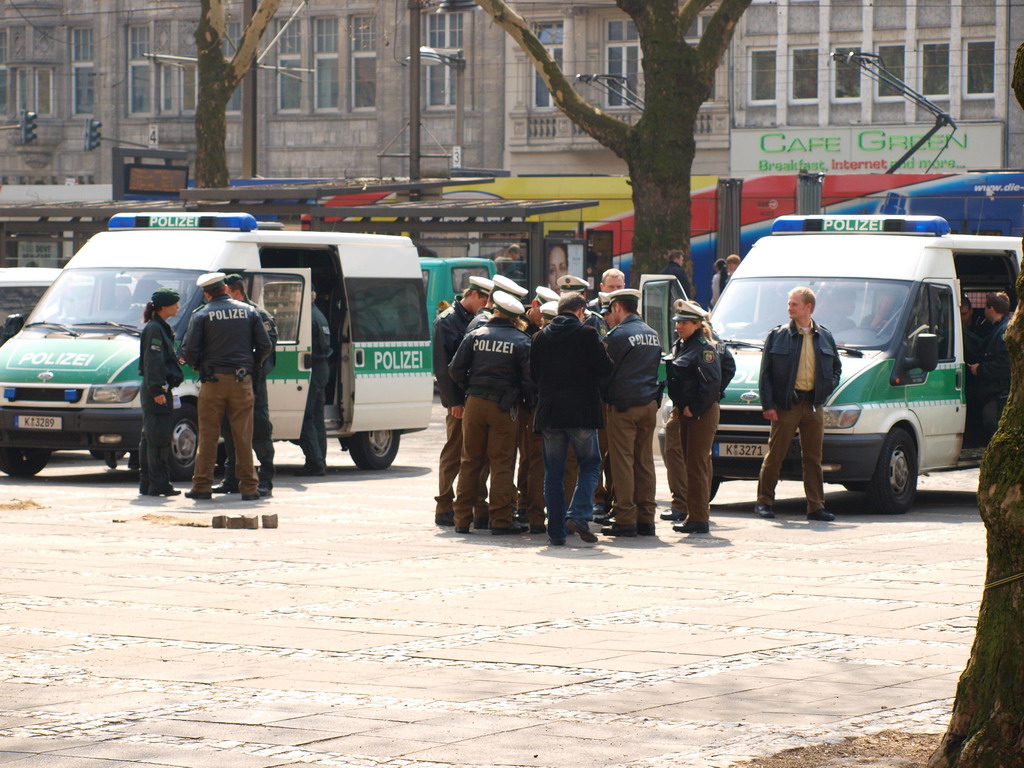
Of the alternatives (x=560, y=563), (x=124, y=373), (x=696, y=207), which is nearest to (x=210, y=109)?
(x=696, y=207)

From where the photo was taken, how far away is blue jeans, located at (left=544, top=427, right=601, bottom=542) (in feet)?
41.9

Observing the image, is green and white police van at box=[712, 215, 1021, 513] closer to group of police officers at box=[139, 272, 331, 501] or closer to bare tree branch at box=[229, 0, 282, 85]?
group of police officers at box=[139, 272, 331, 501]

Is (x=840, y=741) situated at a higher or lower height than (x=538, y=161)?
lower

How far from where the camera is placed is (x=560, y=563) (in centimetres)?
1178

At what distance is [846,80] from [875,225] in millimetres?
35589

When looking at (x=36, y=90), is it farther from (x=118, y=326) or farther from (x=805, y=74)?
(x=118, y=326)

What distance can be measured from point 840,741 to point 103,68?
56.4 meters

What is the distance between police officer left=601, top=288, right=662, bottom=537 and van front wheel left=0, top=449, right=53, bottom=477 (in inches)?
270

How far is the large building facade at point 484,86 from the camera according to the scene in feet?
162

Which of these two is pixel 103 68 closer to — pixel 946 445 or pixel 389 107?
pixel 389 107

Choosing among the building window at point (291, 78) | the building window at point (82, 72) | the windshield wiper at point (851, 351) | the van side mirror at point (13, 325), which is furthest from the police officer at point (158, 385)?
the building window at point (82, 72)

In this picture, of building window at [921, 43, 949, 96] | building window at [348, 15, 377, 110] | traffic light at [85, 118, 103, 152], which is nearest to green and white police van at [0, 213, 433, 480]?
building window at [921, 43, 949, 96]

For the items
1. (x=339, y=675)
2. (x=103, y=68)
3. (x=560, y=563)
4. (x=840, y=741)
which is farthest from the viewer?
(x=103, y=68)

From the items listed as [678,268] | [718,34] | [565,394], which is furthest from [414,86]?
[565,394]
